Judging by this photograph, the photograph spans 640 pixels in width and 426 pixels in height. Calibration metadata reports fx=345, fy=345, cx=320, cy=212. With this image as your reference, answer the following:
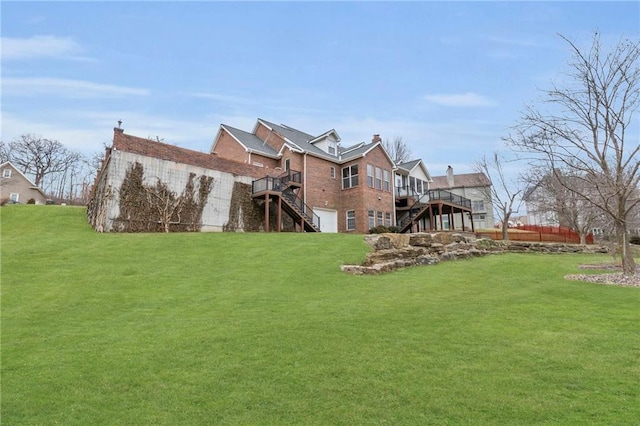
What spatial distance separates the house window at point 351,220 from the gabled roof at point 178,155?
7502 millimetres

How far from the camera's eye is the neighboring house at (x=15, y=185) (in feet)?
127

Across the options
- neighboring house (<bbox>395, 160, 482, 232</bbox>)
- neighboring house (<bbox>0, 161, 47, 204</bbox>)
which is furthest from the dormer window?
neighboring house (<bbox>0, 161, 47, 204</bbox>)

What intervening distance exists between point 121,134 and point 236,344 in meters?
16.3

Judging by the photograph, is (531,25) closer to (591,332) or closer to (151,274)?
(591,332)

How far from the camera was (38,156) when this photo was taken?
47.6 m

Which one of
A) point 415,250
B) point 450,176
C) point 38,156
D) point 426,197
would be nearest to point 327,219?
point 426,197

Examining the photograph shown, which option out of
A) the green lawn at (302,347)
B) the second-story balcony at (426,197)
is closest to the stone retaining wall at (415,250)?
the green lawn at (302,347)

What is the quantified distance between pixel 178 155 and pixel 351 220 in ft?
44.4

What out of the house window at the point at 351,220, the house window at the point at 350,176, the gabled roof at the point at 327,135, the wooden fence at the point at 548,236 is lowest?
the wooden fence at the point at 548,236

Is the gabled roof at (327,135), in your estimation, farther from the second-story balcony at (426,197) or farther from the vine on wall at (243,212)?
the vine on wall at (243,212)

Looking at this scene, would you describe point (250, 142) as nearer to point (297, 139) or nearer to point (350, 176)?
point (297, 139)

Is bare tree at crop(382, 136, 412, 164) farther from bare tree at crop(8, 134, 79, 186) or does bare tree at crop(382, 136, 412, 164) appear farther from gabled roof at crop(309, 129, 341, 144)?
bare tree at crop(8, 134, 79, 186)

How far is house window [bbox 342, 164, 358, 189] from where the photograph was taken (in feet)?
89.9

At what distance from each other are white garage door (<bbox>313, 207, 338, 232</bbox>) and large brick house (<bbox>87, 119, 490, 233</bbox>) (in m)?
0.08
